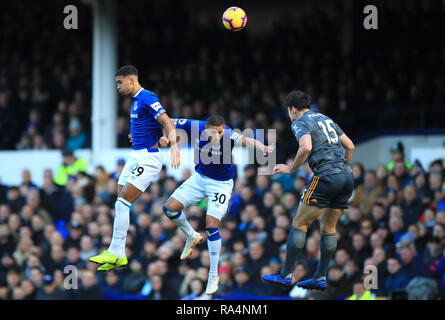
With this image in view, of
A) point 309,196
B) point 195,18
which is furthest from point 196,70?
point 309,196

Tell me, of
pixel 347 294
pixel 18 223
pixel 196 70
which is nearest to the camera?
pixel 347 294

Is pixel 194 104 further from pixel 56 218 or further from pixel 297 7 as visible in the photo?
pixel 297 7

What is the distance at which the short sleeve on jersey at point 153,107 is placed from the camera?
34.2 ft

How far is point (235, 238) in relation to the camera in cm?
1493

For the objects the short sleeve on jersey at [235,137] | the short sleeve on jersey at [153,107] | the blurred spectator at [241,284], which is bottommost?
the blurred spectator at [241,284]

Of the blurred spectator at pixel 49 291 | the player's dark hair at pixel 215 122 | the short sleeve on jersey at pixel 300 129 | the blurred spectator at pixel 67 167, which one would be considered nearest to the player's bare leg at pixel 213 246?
the player's dark hair at pixel 215 122

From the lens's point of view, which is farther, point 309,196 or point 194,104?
point 194,104

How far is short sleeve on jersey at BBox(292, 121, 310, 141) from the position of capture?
9891 millimetres

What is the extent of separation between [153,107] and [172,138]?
0.54 meters

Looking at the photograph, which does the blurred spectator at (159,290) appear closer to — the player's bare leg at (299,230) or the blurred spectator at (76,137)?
the player's bare leg at (299,230)

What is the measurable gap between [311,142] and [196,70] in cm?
1031

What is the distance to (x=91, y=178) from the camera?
17.4m

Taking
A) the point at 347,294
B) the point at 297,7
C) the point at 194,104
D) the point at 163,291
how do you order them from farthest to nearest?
1. the point at 297,7
2. the point at 194,104
3. the point at 163,291
4. the point at 347,294

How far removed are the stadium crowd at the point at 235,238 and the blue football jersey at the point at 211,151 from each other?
297 centimetres
